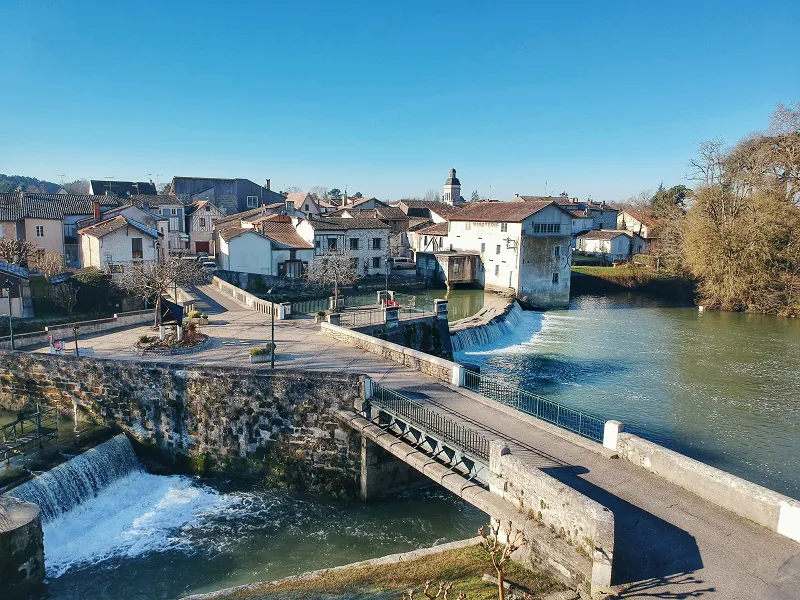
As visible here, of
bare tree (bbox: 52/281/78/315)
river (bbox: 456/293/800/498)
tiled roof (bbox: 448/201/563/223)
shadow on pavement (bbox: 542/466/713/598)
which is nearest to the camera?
shadow on pavement (bbox: 542/466/713/598)

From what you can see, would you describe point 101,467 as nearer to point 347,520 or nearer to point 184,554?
point 184,554

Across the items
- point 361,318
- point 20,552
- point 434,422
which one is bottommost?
point 20,552

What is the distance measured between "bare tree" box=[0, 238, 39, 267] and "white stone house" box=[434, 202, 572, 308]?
1509 inches

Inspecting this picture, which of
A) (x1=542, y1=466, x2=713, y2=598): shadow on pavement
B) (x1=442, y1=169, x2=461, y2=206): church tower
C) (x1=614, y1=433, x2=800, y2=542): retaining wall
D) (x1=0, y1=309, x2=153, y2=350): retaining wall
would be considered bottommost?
(x1=542, y1=466, x2=713, y2=598): shadow on pavement

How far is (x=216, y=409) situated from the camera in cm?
1930

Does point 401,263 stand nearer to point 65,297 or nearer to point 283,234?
point 283,234

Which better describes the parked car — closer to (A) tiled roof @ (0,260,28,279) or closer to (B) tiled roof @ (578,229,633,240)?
(B) tiled roof @ (578,229,633,240)

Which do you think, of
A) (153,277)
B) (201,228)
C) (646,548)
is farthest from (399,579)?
(201,228)

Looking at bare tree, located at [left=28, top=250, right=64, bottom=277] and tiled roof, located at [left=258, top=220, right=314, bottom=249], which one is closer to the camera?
bare tree, located at [left=28, top=250, right=64, bottom=277]

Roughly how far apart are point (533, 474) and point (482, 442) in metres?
2.52

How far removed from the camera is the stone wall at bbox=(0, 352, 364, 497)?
1844cm

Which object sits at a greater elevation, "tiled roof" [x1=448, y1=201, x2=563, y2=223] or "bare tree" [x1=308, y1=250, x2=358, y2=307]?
"tiled roof" [x1=448, y1=201, x2=563, y2=223]

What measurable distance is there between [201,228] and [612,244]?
5024cm

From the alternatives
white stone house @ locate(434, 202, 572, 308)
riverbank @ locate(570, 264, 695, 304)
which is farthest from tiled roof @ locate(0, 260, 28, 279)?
riverbank @ locate(570, 264, 695, 304)
